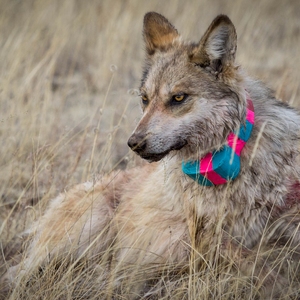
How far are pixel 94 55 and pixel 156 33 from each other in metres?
4.72

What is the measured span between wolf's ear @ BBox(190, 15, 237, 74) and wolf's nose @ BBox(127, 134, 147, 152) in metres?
0.68

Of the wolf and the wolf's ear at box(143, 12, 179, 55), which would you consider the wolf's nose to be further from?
the wolf's ear at box(143, 12, 179, 55)

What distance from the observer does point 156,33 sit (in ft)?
12.4

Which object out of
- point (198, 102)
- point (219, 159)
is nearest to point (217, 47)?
point (198, 102)

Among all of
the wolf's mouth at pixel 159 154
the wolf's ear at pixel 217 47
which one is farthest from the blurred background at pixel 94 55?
the wolf's ear at pixel 217 47

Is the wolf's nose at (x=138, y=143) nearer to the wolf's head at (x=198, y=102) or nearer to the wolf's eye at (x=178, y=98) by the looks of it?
the wolf's head at (x=198, y=102)

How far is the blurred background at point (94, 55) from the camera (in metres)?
5.93

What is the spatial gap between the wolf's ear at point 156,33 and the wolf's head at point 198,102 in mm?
483

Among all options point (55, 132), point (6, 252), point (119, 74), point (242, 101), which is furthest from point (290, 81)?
point (6, 252)

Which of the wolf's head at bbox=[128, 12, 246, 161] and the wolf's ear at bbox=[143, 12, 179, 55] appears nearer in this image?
the wolf's head at bbox=[128, 12, 246, 161]

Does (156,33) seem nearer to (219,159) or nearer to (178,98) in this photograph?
(178,98)

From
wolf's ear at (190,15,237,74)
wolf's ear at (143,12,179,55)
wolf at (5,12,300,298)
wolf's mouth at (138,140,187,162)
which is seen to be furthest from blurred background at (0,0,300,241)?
wolf's ear at (190,15,237,74)

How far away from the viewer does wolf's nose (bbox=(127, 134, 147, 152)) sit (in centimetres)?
300

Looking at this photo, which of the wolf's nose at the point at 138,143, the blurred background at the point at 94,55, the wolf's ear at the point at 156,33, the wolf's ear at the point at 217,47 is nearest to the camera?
the wolf's nose at the point at 138,143
